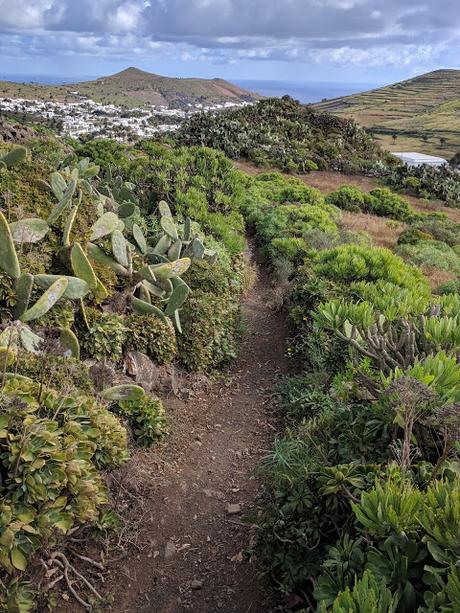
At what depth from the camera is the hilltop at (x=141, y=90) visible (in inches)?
4276

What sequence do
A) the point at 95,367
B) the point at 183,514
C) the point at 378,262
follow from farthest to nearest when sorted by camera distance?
the point at 378,262, the point at 95,367, the point at 183,514

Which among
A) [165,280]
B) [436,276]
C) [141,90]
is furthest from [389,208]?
[141,90]

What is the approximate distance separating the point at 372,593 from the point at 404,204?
23.2 m

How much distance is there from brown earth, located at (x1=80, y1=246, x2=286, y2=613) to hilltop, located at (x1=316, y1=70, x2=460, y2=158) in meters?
73.2

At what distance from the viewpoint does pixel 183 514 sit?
4410 mm

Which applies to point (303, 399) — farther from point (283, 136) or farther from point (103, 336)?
point (283, 136)

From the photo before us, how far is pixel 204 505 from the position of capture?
180 inches

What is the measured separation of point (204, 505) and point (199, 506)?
5 centimetres

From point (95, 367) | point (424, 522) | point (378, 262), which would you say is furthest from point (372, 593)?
point (378, 262)

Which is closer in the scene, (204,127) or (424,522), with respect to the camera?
(424,522)

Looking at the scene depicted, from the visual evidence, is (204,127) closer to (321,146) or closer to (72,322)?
(321,146)

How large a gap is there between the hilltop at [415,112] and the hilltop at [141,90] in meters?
34.0

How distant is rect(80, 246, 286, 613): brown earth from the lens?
364 centimetres

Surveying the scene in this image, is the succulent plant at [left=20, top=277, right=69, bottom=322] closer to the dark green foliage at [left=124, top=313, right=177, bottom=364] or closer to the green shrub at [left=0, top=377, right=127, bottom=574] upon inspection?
the green shrub at [left=0, top=377, right=127, bottom=574]
